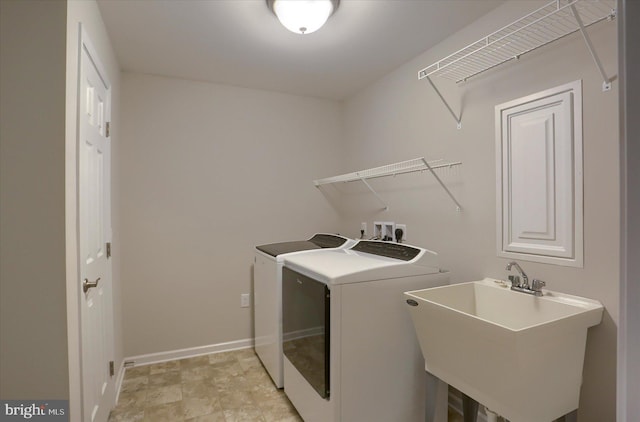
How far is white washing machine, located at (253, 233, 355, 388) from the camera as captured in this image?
2.24m

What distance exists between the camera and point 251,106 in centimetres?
299

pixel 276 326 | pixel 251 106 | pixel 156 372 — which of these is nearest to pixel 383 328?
pixel 276 326

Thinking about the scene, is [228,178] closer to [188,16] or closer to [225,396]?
[188,16]

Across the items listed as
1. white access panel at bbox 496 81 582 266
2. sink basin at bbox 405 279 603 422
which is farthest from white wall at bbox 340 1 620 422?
sink basin at bbox 405 279 603 422

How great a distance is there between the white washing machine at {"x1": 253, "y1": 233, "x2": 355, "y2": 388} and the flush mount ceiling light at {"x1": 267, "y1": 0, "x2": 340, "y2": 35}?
4.45 ft

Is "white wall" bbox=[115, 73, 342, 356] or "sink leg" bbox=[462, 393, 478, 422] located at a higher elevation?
"white wall" bbox=[115, 73, 342, 356]

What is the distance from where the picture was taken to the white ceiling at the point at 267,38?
1758 mm

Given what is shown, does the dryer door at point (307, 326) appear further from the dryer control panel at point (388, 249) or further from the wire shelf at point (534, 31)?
the wire shelf at point (534, 31)

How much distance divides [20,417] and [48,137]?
0.92m

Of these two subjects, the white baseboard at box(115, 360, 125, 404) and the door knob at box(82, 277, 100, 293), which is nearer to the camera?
the door knob at box(82, 277, 100, 293)

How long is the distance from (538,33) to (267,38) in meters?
1.45

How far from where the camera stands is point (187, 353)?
2.77 m

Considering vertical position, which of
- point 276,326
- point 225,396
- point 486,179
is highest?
point 486,179

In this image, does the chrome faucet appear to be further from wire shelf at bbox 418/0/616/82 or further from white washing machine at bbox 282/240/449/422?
wire shelf at bbox 418/0/616/82
